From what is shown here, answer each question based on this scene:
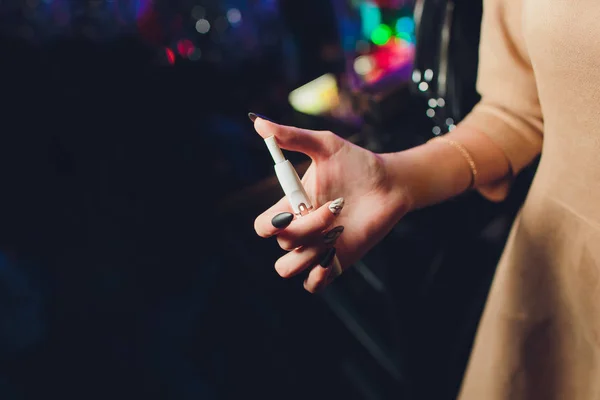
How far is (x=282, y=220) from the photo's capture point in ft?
1.85

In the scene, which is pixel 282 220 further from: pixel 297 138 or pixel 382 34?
pixel 382 34

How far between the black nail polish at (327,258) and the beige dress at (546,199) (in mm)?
389

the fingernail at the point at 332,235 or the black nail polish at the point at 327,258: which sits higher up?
the fingernail at the point at 332,235

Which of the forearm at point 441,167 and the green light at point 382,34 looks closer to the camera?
the forearm at point 441,167

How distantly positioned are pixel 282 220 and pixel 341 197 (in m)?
0.15

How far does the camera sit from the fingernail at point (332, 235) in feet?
1.97

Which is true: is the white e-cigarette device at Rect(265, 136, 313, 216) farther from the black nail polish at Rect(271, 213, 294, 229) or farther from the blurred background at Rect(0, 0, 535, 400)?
the blurred background at Rect(0, 0, 535, 400)

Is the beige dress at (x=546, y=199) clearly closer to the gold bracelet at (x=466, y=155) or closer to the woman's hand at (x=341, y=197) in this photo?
the gold bracelet at (x=466, y=155)

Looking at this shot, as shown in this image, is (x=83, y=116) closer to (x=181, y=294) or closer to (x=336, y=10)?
(x=181, y=294)

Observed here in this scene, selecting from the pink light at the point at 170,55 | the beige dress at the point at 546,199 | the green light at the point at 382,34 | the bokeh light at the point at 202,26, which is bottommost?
the beige dress at the point at 546,199

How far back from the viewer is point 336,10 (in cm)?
238

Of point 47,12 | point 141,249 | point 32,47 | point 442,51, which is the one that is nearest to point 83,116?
point 32,47

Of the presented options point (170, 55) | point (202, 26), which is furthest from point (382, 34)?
point (170, 55)

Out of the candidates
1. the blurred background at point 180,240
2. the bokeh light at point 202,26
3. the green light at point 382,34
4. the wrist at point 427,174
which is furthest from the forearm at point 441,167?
the green light at point 382,34
